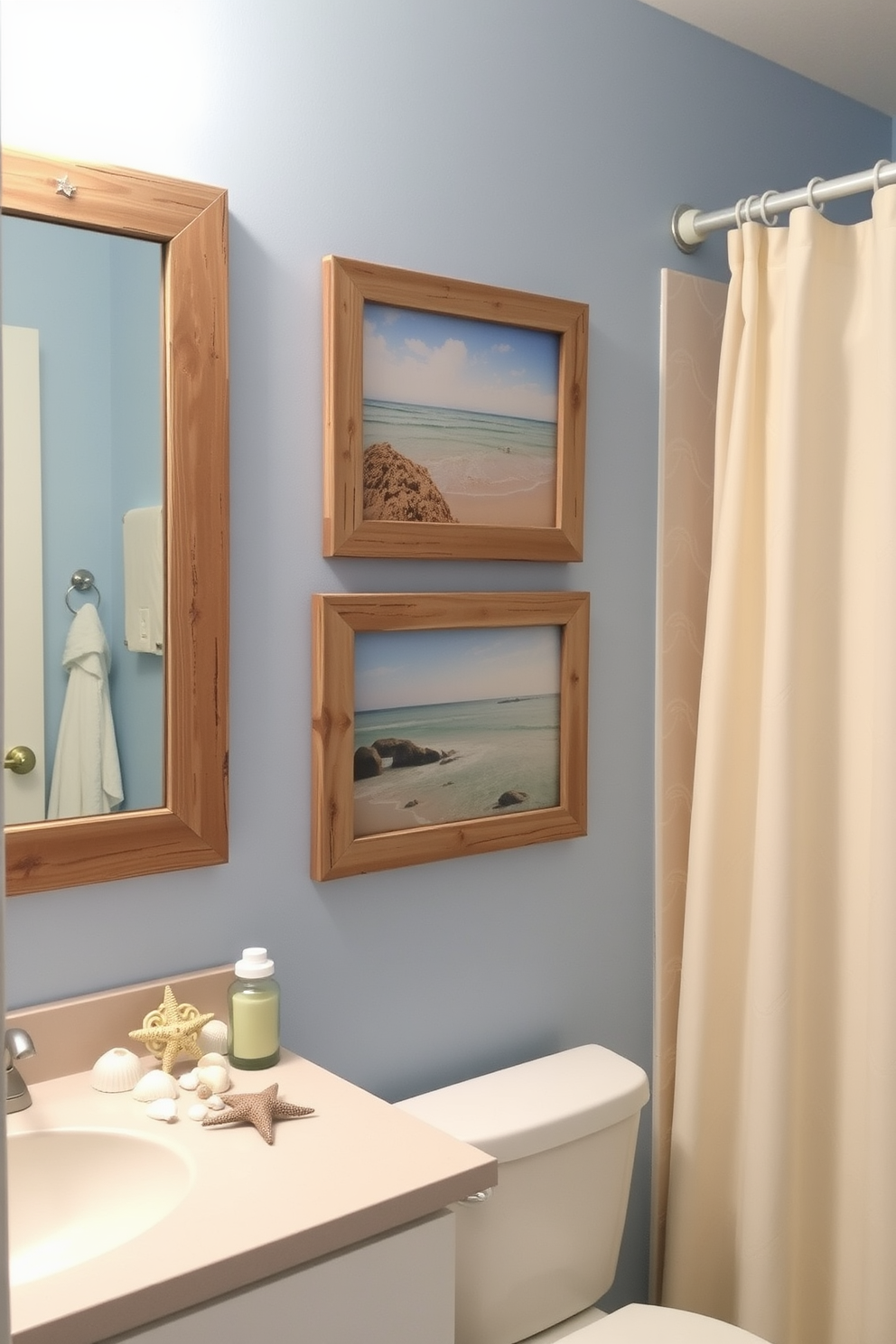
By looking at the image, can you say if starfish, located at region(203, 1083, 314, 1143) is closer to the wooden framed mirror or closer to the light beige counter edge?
the light beige counter edge

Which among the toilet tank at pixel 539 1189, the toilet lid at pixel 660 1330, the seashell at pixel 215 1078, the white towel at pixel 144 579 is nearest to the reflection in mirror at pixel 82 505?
the white towel at pixel 144 579

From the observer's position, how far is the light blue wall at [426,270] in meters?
1.47

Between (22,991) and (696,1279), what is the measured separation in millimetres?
1292

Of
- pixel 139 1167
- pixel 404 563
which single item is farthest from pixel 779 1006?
pixel 139 1167

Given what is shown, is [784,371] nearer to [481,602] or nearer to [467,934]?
[481,602]

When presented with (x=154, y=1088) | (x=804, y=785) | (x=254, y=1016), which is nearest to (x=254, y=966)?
(x=254, y=1016)

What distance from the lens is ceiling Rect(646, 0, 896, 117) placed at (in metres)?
2.01

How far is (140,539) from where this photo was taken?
146cm

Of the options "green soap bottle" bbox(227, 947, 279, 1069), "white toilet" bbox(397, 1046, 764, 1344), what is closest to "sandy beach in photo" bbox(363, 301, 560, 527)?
"green soap bottle" bbox(227, 947, 279, 1069)

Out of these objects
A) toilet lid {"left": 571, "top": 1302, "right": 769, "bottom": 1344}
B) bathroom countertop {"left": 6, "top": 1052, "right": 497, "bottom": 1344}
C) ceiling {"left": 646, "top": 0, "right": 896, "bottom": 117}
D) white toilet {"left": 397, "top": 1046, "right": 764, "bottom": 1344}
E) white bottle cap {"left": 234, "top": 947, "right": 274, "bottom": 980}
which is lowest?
toilet lid {"left": 571, "top": 1302, "right": 769, "bottom": 1344}

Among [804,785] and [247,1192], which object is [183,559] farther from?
[804,785]

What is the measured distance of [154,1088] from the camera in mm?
1380

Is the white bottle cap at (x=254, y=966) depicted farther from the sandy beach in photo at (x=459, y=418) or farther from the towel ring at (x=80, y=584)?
the sandy beach in photo at (x=459, y=418)

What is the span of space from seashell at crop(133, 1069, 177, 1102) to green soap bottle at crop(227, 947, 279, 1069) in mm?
111
